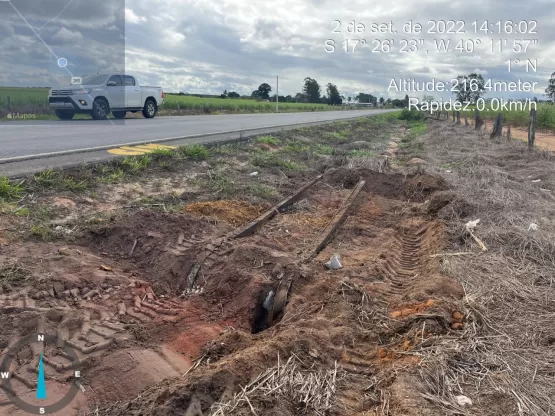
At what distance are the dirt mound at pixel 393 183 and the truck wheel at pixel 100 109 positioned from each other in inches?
468

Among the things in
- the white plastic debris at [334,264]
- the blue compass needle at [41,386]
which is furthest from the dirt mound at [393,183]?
the blue compass needle at [41,386]

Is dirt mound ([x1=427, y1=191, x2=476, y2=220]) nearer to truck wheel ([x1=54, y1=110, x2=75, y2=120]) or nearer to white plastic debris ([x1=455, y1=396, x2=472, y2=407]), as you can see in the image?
white plastic debris ([x1=455, y1=396, x2=472, y2=407])

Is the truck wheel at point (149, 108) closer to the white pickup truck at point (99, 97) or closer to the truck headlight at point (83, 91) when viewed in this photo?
the white pickup truck at point (99, 97)

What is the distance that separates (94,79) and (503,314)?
18270mm

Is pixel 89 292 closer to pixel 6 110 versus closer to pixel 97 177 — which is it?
pixel 97 177

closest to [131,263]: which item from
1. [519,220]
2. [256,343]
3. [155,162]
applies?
[256,343]

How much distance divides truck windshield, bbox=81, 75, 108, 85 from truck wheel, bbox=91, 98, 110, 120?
2.21 feet

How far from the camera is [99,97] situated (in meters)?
18.2

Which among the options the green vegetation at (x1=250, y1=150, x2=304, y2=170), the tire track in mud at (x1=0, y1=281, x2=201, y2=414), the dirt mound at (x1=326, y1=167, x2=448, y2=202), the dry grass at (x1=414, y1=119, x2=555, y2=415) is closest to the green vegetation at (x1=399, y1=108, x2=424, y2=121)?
the green vegetation at (x1=250, y1=150, x2=304, y2=170)

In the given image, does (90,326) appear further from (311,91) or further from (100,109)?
(311,91)

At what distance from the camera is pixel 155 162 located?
8.48 meters

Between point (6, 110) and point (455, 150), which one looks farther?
point (6, 110)

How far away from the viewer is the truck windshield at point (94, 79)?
709 inches

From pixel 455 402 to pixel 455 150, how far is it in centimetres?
1391
